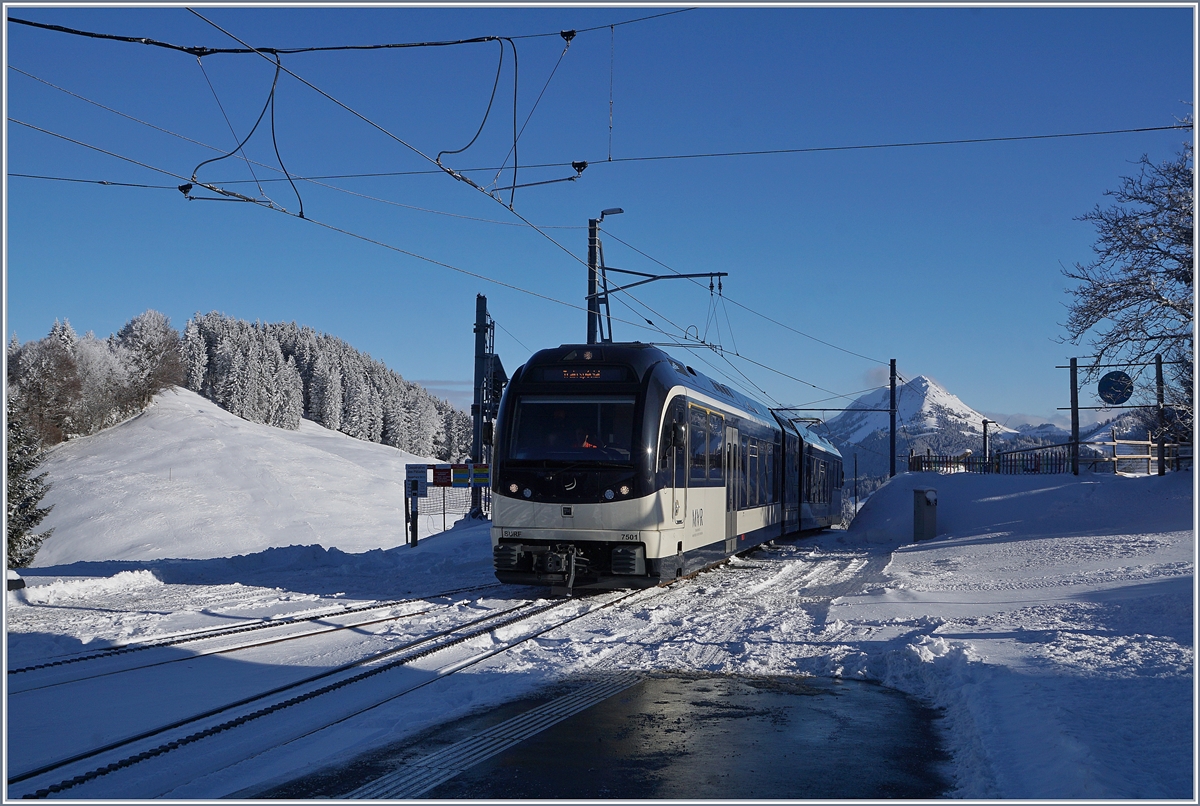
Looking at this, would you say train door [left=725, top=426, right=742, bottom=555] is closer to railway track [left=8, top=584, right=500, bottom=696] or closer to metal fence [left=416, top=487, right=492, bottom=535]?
railway track [left=8, top=584, right=500, bottom=696]

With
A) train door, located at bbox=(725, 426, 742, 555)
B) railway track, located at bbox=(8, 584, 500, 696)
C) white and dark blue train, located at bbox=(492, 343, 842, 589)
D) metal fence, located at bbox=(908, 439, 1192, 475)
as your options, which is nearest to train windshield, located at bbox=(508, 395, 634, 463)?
white and dark blue train, located at bbox=(492, 343, 842, 589)

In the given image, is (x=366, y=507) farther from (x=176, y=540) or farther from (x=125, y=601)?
(x=125, y=601)

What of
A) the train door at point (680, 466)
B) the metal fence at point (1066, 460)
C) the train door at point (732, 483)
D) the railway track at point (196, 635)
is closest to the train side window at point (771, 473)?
the train door at point (732, 483)

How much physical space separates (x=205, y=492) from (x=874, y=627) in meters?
65.5

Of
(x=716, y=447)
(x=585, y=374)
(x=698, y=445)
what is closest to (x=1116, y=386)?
(x=716, y=447)

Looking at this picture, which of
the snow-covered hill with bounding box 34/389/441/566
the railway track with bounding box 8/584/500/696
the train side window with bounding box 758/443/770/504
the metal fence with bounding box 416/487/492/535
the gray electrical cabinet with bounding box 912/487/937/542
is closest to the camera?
the railway track with bounding box 8/584/500/696

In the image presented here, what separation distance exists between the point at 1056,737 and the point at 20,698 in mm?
7636

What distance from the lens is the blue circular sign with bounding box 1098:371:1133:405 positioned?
71.0 feet

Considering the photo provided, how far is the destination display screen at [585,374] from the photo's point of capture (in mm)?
14281

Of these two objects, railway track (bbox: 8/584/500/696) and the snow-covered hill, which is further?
the snow-covered hill

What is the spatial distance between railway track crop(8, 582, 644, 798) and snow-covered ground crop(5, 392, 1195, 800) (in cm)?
15

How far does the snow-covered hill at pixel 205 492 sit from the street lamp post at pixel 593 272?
27109 millimetres

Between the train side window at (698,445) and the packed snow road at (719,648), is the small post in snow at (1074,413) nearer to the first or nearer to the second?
the packed snow road at (719,648)

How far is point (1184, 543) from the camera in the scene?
1738cm
